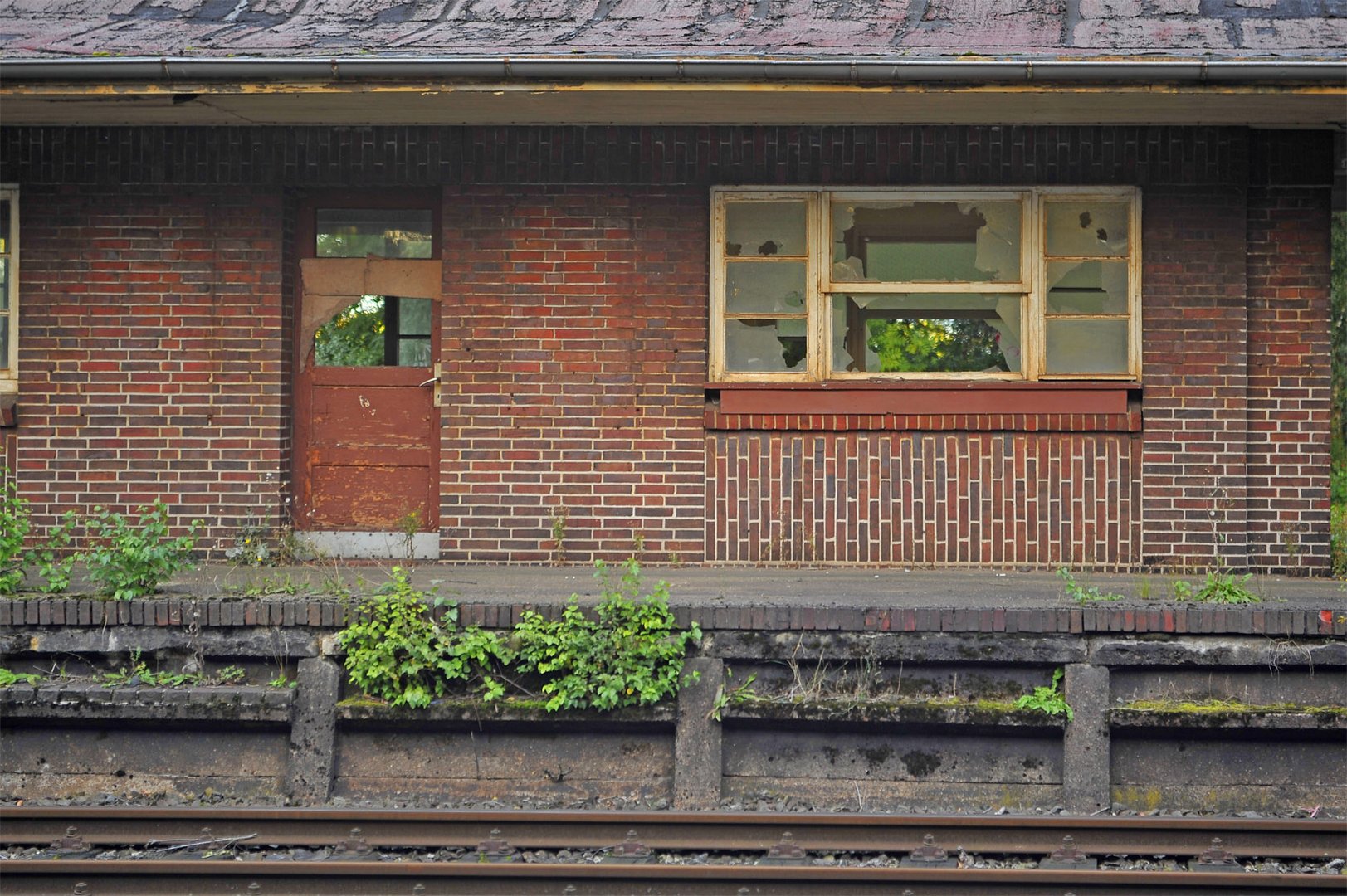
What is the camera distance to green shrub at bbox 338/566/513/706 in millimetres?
6238

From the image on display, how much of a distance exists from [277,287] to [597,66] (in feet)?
9.52

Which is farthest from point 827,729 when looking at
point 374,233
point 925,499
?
point 374,233

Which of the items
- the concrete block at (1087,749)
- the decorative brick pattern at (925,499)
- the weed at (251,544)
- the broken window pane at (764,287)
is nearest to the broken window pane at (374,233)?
the weed at (251,544)

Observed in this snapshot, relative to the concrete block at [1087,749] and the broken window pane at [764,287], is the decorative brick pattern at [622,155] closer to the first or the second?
the broken window pane at [764,287]

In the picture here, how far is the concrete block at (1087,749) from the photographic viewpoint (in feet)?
20.0

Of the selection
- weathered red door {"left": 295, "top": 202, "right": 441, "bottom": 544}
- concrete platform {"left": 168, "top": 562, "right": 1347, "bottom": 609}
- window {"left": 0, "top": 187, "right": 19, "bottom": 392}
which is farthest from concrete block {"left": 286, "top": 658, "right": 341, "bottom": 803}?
window {"left": 0, "top": 187, "right": 19, "bottom": 392}

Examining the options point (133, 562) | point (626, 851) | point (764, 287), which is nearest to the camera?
point (626, 851)

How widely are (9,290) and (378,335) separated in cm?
248

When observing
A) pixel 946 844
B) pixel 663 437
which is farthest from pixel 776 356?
pixel 946 844

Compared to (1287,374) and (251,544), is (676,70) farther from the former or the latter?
(1287,374)

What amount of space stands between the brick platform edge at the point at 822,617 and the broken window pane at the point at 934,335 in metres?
2.65

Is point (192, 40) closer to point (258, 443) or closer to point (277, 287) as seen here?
point (277, 287)

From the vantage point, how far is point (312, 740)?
630 centimetres

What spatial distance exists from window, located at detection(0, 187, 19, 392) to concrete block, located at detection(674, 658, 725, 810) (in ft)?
17.6
